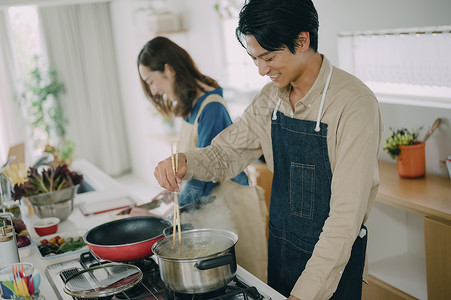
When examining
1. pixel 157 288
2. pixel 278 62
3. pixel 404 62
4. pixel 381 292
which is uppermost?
pixel 278 62

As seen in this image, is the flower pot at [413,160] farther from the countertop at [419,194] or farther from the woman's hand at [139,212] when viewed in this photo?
the woman's hand at [139,212]

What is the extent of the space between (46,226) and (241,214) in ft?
2.85

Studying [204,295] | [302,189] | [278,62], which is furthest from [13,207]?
[278,62]

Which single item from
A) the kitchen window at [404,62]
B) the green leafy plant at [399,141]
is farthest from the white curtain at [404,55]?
the green leafy plant at [399,141]

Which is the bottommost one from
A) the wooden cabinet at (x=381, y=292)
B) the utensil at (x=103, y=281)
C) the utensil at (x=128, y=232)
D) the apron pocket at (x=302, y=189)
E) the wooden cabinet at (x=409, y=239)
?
the wooden cabinet at (x=381, y=292)

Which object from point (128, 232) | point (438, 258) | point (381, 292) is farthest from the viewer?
point (381, 292)

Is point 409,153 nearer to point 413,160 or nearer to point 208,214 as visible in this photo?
point 413,160

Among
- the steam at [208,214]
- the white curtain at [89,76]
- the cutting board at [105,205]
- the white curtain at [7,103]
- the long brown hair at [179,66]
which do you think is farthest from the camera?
the white curtain at [89,76]

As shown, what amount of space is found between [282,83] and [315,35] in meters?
0.17

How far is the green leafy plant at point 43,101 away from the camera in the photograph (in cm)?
652

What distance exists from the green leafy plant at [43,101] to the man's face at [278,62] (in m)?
5.58

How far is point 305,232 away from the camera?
65.7 inches

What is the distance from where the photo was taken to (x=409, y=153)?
267 centimetres

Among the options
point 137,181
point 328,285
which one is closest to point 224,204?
point 328,285
